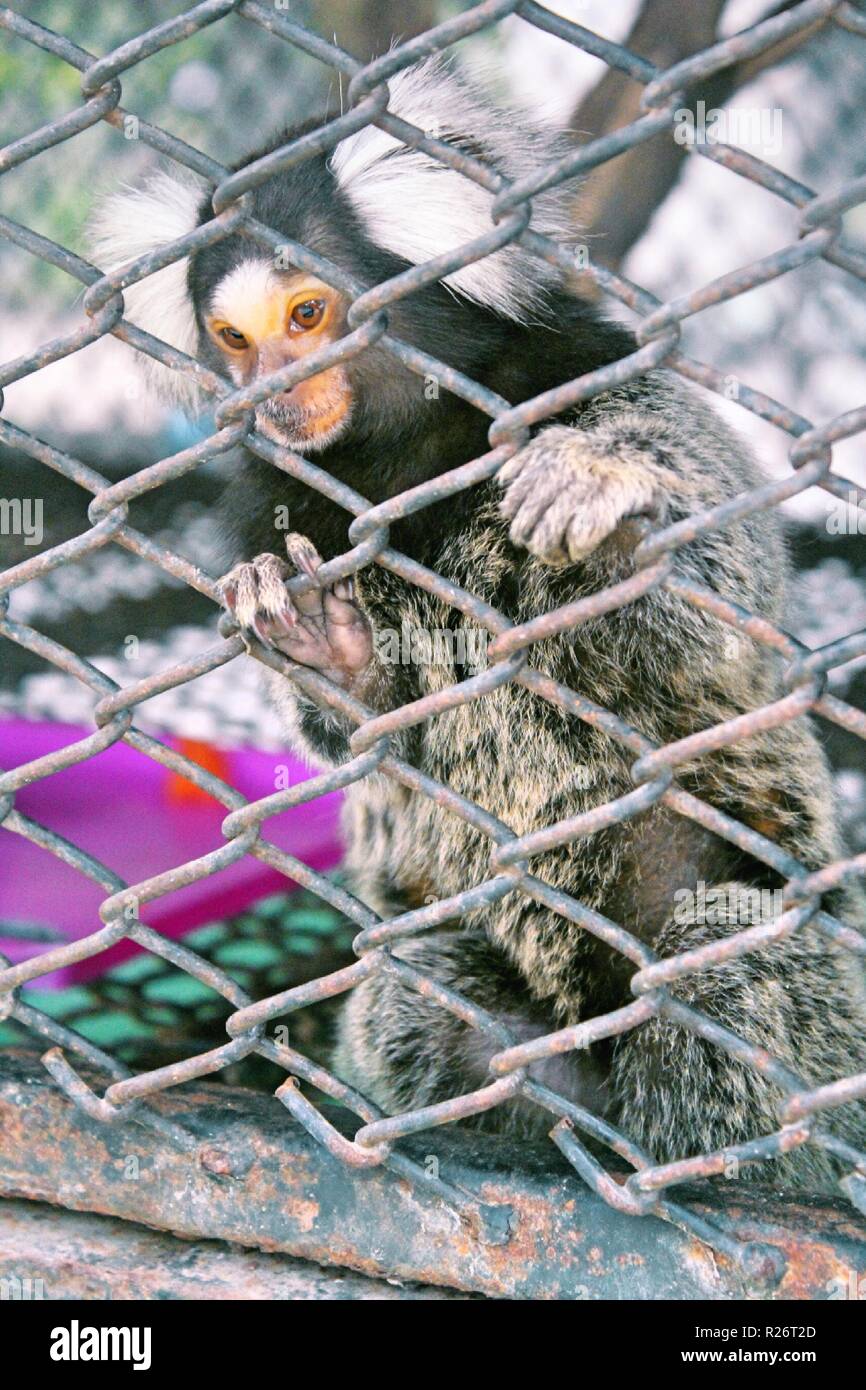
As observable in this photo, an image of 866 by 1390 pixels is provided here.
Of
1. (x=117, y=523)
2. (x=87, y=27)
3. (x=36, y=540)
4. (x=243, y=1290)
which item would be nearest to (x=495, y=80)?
(x=87, y=27)

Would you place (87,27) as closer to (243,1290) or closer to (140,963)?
(140,963)

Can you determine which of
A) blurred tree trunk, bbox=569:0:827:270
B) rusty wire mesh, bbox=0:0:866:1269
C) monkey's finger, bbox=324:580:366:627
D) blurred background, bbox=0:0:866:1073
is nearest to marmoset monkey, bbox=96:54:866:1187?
monkey's finger, bbox=324:580:366:627

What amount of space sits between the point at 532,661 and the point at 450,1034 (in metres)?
0.83

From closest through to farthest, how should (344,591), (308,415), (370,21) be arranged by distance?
(344,591), (308,415), (370,21)

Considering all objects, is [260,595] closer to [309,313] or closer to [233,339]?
[309,313]

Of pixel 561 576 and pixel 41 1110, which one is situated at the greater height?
pixel 561 576

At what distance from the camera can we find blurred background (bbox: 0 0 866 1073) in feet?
13.1

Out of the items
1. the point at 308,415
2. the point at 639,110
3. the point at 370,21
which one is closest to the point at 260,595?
the point at 308,415

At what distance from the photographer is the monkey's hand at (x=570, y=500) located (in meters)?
1.86

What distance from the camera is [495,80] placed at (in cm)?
318

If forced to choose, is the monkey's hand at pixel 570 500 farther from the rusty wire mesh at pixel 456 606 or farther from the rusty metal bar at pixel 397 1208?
the rusty metal bar at pixel 397 1208

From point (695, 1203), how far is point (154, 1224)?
823 mm

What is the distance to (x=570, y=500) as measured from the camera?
187 cm

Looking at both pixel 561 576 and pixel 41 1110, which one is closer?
pixel 41 1110
